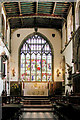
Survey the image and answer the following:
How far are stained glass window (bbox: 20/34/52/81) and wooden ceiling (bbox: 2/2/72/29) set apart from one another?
178cm

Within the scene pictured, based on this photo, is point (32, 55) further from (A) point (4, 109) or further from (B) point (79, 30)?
(A) point (4, 109)

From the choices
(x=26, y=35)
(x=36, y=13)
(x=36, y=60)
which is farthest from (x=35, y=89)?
(x=36, y=13)

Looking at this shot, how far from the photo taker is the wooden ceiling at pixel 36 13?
2042 cm

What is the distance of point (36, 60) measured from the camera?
89.1ft

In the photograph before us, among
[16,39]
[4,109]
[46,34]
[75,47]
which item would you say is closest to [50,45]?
[46,34]

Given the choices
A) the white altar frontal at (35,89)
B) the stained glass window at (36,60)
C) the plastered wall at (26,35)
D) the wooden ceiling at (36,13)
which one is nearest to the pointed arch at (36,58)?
the stained glass window at (36,60)

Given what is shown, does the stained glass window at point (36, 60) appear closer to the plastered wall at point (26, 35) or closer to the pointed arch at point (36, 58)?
the pointed arch at point (36, 58)

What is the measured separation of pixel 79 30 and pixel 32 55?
11.2 meters

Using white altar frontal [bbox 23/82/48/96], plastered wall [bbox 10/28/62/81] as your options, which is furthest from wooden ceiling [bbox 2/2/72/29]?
white altar frontal [bbox 23/82/48/96]

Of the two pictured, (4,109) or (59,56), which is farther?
(59,56)

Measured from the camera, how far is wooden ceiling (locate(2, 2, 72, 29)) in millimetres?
20416

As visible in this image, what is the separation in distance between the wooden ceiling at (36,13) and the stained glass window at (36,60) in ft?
5.85

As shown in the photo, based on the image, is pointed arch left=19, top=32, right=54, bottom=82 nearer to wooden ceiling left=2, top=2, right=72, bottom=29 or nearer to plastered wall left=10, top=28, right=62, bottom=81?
plastered wall left=10, top=28, right=62, bottom=81

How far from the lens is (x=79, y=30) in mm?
16562
